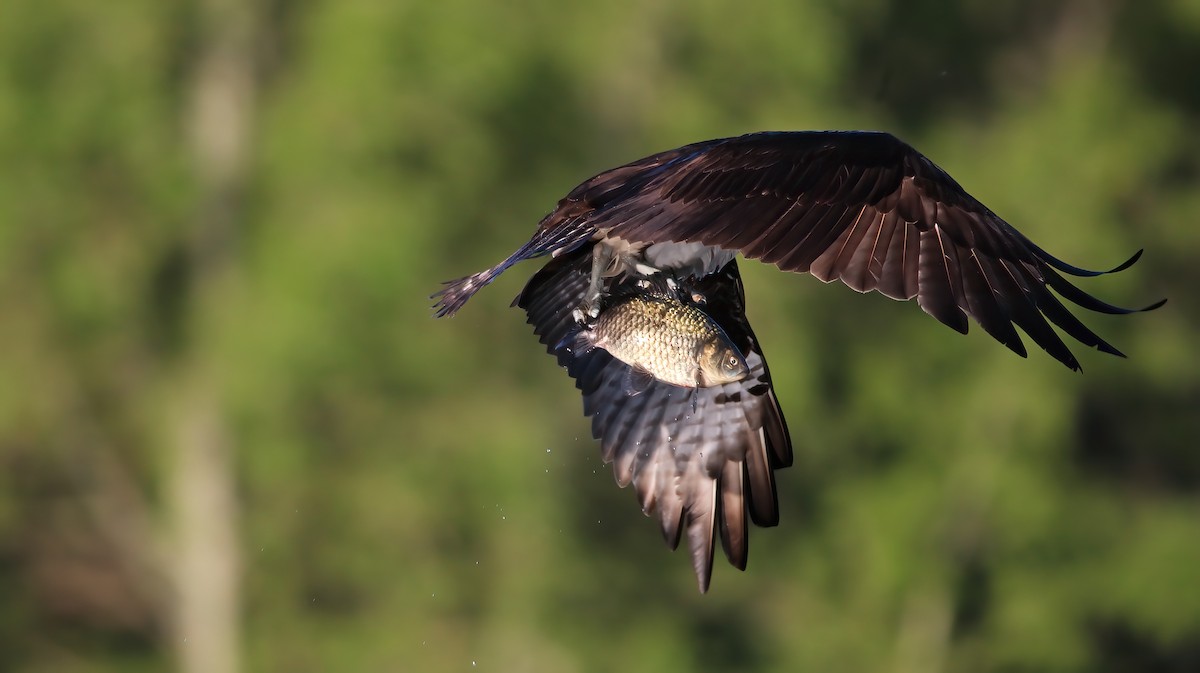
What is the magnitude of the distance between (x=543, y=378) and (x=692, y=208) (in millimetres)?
6852

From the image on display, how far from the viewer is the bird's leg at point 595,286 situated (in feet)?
16.2

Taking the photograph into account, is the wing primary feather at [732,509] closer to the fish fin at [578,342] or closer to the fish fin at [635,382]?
the fish fin at [635,382]

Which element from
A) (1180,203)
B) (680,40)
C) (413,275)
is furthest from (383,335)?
(1180,203)

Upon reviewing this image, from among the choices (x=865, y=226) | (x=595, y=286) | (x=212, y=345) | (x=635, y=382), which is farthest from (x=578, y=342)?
(x=212, y=345)

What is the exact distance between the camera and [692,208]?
4.49m

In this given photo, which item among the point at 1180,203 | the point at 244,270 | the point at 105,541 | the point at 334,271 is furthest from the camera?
the point at 105,541

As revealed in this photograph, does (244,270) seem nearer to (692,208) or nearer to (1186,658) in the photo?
(1186,658)

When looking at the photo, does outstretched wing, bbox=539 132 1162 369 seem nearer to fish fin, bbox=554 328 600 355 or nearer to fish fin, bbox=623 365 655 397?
fish fin, bbox=554 328 600 355

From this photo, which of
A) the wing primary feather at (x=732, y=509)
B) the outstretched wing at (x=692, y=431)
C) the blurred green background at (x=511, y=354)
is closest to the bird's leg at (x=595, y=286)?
the outstretched wing at (x=692, y=431)

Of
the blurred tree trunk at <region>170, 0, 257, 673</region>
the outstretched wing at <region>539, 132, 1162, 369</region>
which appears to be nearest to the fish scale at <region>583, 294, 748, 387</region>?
the outstretched wing at <region>539, 132, 1162, 369</region>

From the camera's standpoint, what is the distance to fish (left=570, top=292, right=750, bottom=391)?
4.66m

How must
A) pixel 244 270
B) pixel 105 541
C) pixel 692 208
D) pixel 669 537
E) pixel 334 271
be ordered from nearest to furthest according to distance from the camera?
pixel 692 208, pixel 669 537, pixel 334 271, pixel 244 270, pixel 105 541

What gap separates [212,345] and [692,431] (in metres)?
6.83

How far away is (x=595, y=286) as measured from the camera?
4.96 meters
